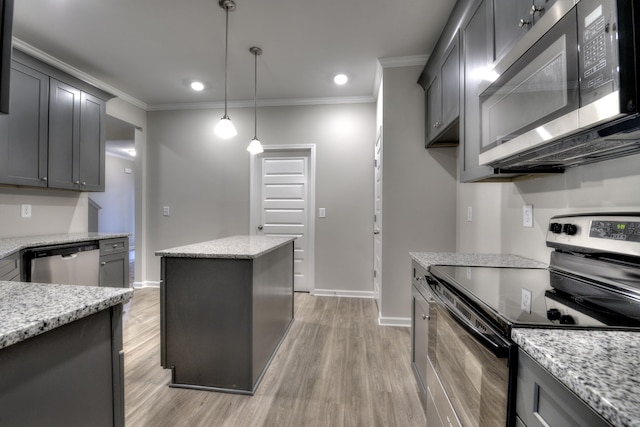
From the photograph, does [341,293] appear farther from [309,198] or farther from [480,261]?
[480,261]

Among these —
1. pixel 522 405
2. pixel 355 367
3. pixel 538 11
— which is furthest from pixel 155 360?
pixel 538 11

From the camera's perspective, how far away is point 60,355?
715 millimetres

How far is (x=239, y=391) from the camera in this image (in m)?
1.79

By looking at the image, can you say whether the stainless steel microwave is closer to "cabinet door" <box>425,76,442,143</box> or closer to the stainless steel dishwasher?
"cabinet door" <box>425,76,442,143</box>

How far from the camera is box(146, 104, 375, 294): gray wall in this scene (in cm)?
373

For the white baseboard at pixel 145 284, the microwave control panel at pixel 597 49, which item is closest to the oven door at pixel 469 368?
the microwave control panel at pixel 597 49

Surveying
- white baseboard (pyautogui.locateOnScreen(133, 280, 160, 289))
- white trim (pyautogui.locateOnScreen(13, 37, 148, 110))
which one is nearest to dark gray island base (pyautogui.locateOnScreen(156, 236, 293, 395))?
white trim (pyautogui.locateOnScreen(13, 37, 148, 110))

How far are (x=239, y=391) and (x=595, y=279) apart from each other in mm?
1899

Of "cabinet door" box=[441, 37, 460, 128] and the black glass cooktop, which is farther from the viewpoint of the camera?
"cabinet door" box=[441, 37, 460, 128]

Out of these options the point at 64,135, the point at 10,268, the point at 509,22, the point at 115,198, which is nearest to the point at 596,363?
the point at 509,22

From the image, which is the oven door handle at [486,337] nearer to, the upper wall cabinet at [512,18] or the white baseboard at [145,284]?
the upper wall cabinet at [512,18]

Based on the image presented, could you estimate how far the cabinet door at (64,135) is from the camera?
2658 mm

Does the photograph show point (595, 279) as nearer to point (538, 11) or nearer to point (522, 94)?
point (522, 94)

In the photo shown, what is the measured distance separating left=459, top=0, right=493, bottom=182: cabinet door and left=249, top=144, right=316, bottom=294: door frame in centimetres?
222
